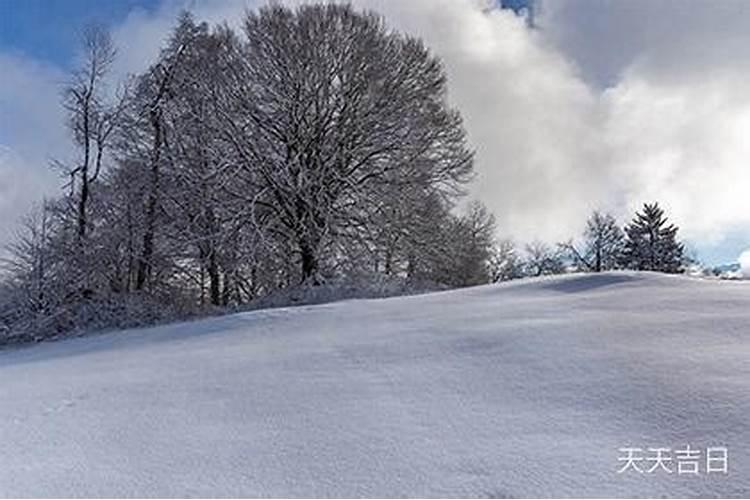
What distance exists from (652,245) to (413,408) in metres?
34.7

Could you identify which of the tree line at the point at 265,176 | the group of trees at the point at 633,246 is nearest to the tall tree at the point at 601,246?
the group of trees at the point at 633,246

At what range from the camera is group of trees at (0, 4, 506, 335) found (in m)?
16.8

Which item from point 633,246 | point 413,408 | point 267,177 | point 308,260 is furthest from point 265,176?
point 633,246

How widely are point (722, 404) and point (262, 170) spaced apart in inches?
552

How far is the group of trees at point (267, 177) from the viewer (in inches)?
663

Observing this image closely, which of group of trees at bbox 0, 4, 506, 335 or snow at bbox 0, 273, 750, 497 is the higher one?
group of trees at bbox 0, 4, 506, 335

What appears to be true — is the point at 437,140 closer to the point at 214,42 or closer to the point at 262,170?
the point at 262,170

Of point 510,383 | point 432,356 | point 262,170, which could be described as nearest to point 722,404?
point 510,383

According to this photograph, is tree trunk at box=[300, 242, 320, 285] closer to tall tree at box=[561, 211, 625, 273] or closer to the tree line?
the tree line

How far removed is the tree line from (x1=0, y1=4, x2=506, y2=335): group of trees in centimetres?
3

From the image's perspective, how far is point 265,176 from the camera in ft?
55.4

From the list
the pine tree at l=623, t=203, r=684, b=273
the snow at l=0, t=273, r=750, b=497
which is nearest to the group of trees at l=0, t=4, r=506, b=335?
the snow at l=0, t=273, r=750, b=497

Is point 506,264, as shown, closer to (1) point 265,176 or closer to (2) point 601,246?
(2) point 601,246

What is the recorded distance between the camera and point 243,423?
4.36m
